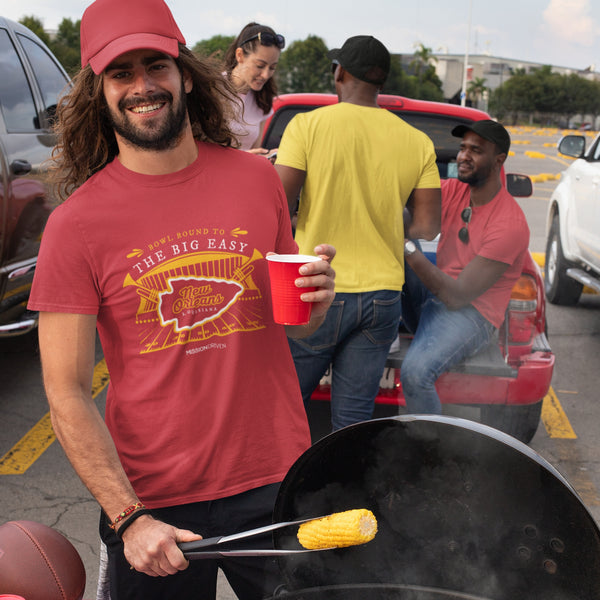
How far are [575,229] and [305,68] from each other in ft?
256

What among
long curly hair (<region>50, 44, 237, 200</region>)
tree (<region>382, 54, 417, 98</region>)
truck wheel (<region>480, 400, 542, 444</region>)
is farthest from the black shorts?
tree (<region>382, 54, 417, 98</region>)

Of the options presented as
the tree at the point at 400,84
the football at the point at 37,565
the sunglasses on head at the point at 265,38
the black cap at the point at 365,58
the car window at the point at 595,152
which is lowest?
the tree at the point at 400,84

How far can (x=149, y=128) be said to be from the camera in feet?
6.04

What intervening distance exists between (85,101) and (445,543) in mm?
1471

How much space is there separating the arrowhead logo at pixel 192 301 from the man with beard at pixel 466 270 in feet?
6.04

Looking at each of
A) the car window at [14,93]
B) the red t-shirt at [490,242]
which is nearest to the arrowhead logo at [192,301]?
the red t-shirt at [490,242]

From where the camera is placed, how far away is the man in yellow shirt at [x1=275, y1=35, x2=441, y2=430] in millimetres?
2998

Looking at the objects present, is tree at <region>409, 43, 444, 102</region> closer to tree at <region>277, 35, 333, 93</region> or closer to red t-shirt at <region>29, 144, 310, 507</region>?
tree at <region>277, 35, 333, 93</region>

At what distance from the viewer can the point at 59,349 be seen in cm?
173

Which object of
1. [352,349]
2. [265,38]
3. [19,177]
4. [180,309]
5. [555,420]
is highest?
[265,38]

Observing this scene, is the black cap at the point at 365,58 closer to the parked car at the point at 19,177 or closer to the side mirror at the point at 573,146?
the parked car at the point at 19,177

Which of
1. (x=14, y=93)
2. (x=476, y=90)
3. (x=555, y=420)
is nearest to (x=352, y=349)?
(x=555, y=420)

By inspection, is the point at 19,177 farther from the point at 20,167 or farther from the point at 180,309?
the point at 180,309

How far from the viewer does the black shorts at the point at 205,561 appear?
6.24ft
